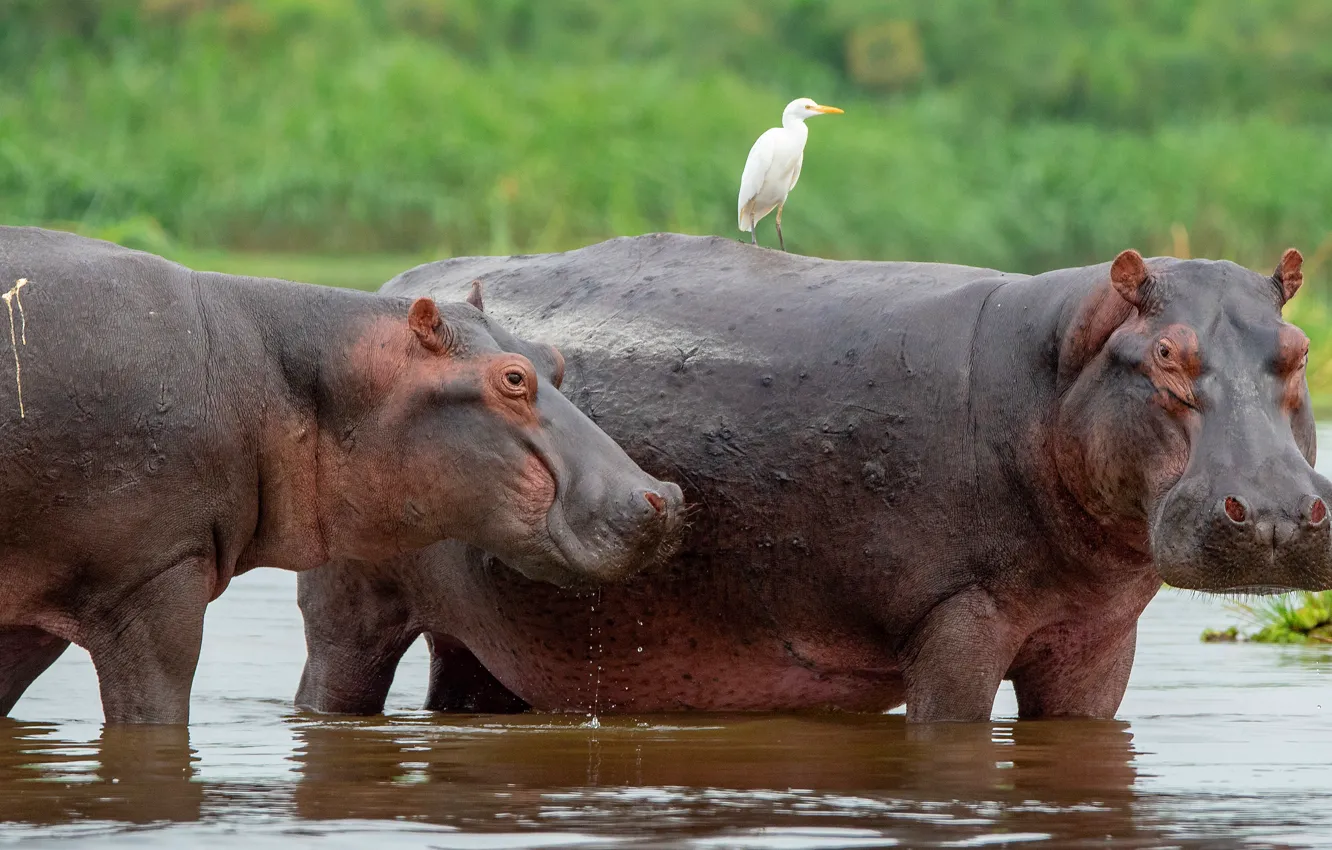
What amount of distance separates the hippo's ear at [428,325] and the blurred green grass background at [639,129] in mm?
12052

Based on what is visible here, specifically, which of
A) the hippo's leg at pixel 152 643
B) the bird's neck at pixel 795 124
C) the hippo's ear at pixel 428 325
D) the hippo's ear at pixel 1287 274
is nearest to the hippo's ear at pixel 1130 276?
the hippo's ear at pixel 1287 274

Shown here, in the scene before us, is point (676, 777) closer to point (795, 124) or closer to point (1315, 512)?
point (1315, 512)

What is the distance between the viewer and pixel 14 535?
6.36 metres

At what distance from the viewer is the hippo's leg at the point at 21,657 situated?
23.2ft

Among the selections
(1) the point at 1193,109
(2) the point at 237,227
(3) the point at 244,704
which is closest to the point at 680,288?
(3) the point at 244,704

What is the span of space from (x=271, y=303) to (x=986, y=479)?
1.96 m

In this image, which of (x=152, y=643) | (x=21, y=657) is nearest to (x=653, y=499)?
(x=152, y=643)

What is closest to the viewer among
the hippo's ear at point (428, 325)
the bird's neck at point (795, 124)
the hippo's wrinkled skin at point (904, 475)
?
the hippo's wrinkled skin at point (904, 475)

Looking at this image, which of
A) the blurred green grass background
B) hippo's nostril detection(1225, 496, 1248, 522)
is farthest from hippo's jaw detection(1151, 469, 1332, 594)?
the blurred green grass background

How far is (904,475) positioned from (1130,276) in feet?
2.79

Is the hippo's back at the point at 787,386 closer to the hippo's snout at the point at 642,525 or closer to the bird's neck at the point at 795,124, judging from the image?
the hippo's snout at the point at 642,525

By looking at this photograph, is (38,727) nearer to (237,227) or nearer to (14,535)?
(14,535)

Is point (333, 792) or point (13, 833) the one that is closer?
point (13, 833)

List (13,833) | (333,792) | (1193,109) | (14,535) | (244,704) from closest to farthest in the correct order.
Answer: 1. (13,833)
2. (333,792)
3. (14,535)
4. (244,704)
5. (1193,109)
